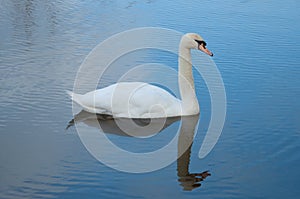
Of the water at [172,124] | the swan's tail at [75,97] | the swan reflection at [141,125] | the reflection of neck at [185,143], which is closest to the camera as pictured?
the water at [172,124]

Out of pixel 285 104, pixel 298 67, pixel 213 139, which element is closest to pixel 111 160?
pixel 213 139

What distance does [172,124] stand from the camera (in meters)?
4.69

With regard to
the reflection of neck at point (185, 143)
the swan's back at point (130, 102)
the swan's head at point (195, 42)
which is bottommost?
the reflection of neck at point (185, 143)

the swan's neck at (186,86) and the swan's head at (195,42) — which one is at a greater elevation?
the swan's head at (195,42)

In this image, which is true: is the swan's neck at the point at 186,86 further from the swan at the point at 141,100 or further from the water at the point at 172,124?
the water at the point at 172,124

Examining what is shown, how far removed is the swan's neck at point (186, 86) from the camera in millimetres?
4801

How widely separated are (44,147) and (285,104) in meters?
2.23

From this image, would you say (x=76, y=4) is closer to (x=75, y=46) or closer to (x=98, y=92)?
(x=75, y=46)

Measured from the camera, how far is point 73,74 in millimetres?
5746

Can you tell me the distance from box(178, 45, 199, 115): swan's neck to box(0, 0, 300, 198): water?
13 centimetres

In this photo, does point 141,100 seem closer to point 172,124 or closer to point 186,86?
point 172,124

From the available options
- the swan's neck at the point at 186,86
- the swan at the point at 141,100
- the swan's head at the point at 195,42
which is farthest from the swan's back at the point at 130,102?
the swan's head at the point at 195,42

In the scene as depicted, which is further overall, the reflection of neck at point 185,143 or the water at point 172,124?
the reflection of neck at point 185,143

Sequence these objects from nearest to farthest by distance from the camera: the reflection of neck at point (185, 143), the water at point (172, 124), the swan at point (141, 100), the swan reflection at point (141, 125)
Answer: the water at point (172, 124), the reflection of neck at point (185, 143), the swan reflection at point (141, 125), the swan at point (141, 100)
